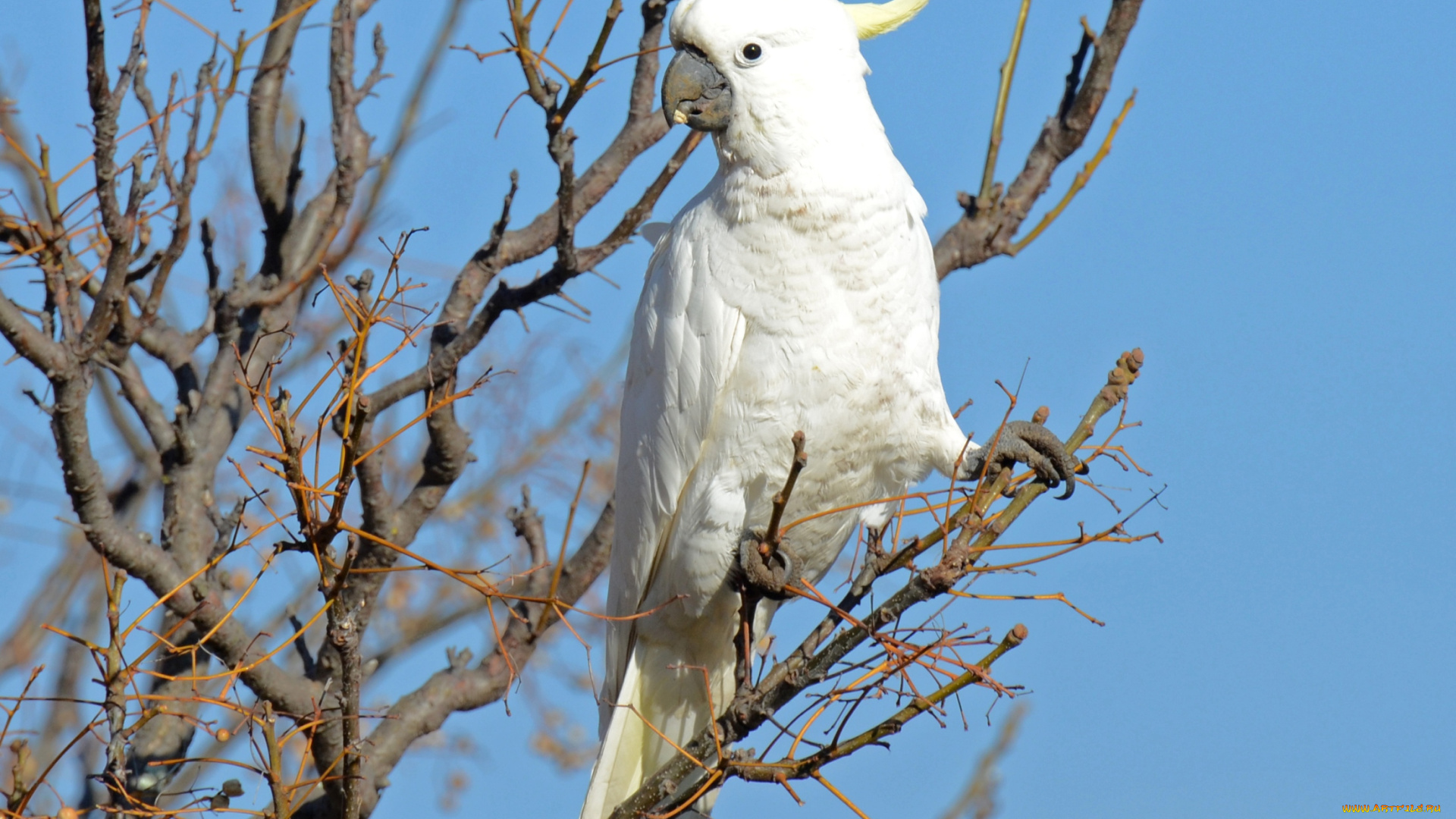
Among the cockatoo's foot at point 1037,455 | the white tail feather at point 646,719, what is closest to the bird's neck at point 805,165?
the cockatoo's foot at point 1037,455

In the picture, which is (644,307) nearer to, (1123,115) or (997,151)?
(997,151)

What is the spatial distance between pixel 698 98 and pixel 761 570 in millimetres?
1150

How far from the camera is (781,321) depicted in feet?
9.80

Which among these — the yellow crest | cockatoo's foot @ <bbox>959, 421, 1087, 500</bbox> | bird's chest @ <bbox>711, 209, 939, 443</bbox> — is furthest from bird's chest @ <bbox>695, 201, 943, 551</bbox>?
the yellow crest

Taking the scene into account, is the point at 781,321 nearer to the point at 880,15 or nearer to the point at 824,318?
the point at 824,318

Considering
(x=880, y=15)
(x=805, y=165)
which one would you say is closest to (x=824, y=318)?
(x=805, y=165)

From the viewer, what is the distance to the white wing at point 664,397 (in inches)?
121

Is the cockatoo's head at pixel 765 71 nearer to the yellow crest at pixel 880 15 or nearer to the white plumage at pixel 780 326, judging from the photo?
the white plumage at pixel 780 326

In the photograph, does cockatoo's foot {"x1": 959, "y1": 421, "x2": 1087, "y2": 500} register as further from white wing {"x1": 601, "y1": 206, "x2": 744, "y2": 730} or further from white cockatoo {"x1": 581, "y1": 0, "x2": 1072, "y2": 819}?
white wing {"x1": 601, "y1": 206, "x2": 744, "y2": 730}

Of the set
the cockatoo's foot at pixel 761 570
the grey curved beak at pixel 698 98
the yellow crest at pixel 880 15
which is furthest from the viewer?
the yellow crest at pixel 880 15

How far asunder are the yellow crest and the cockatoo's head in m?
0.18

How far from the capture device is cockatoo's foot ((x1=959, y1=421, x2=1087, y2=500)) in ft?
9.65

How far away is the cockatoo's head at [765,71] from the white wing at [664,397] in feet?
0.99

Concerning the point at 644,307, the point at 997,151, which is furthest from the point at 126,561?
the point at 997,151
